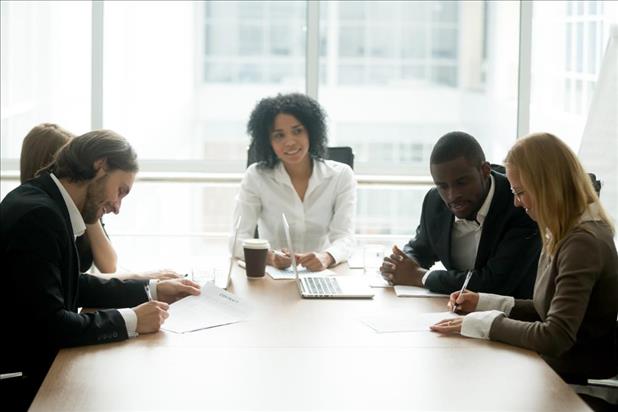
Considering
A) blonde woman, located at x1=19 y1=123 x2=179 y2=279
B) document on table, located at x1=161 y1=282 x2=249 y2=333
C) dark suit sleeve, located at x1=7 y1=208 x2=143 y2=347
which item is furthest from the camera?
blonde woman, located at x1=19 y1=123 x2=179 y2=279

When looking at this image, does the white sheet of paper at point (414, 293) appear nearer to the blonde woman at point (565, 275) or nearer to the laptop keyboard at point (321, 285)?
the laptop keyboard at point (321, 285)

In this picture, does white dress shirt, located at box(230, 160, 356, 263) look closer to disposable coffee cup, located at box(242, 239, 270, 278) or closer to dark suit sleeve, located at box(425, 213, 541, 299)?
disposable coffee cup, located at box(242, 239, 270, 278)

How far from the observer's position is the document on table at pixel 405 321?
2.72 m

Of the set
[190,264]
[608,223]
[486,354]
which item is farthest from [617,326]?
[190,264]

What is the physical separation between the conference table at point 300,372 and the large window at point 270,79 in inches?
118

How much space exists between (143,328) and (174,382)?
428 mm

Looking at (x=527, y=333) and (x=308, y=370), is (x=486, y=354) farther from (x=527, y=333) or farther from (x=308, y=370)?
(x=308, y=370)

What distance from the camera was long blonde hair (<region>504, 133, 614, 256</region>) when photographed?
262 centimetres

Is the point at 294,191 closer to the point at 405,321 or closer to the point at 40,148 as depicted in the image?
the point at 40,148

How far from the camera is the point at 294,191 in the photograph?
4246mm

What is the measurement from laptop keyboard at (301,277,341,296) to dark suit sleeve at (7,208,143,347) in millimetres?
814

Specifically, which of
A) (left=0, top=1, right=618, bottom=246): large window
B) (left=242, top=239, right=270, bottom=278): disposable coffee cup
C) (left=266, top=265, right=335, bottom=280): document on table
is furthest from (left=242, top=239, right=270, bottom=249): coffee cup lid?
(left=0, top=1, right=618, bottom=246): large window

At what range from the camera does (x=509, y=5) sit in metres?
5.81

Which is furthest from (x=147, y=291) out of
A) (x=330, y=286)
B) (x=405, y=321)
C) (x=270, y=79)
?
(x=270, y=79)
